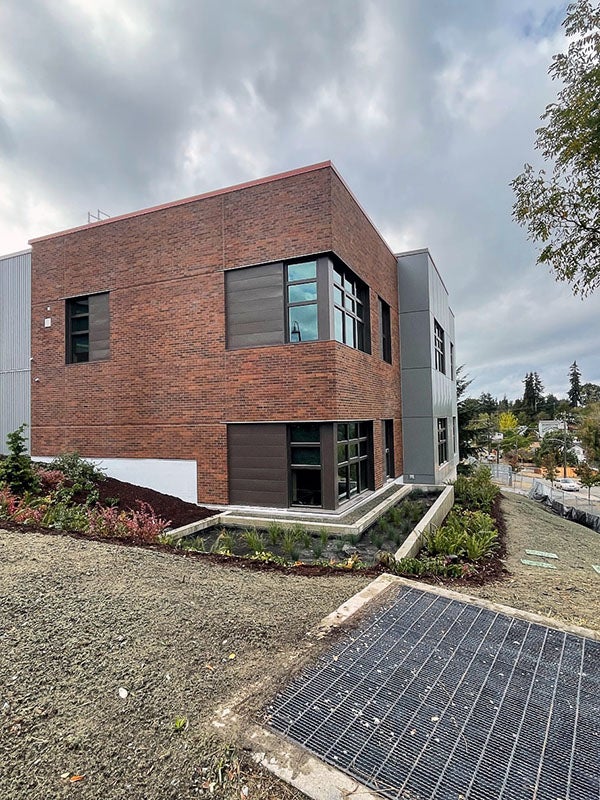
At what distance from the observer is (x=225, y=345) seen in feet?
34.2

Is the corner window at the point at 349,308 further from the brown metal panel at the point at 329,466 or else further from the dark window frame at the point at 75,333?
the dark window frame at the point at 75,333

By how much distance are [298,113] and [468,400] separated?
63.3ft

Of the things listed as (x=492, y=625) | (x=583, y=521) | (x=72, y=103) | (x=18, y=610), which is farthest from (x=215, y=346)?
(x=583, y=521)

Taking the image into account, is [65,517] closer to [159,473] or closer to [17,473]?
[17,473]

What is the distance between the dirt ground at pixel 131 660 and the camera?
2170 millimetres

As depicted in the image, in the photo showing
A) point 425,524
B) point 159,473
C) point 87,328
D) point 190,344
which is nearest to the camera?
point 425,524

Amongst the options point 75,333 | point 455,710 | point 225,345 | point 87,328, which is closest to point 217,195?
point 225,345

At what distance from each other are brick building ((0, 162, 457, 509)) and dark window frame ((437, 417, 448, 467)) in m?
4.32

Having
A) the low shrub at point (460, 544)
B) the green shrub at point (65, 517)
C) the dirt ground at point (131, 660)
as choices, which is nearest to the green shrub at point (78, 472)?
the green shrub at point (65, 517)

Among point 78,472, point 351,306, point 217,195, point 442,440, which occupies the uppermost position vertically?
point 217,195

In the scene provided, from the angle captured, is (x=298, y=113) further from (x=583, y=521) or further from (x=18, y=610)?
(x=583, y=521)

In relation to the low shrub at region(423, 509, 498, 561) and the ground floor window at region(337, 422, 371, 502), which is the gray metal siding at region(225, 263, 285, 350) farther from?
the low shrub at region(423, 509, 498, 561)

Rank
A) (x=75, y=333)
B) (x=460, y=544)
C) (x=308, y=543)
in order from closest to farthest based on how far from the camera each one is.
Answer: (x=460, y=544) < (x=308, y=543) < (x=75, y=333)

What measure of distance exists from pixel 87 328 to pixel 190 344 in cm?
377
